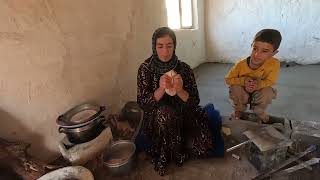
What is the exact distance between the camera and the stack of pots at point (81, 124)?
1640mm

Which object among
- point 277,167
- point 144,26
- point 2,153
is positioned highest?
point 144,26

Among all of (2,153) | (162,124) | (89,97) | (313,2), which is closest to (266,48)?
(162,124)

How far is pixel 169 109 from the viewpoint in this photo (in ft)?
5.33

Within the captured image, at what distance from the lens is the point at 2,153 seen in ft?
4.57

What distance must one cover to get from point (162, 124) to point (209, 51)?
116 inches

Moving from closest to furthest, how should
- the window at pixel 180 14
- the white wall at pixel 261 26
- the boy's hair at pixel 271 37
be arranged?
the boy's hair at pixel 271 37, the window at pixel 180 14, the white wall at pixel 261 26

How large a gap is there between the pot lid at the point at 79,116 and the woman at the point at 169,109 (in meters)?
0.33

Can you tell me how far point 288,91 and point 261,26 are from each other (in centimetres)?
148

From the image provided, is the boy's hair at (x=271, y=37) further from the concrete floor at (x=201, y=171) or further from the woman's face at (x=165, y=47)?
the concrete floor at (x=201, y=171)

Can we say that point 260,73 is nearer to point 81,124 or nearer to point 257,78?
point 257,78

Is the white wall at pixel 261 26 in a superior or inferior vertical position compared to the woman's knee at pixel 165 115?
superior

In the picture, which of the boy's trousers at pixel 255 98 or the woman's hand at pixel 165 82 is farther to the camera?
the boy's trousers at pixel 255 98

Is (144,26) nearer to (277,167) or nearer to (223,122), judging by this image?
(223,122)

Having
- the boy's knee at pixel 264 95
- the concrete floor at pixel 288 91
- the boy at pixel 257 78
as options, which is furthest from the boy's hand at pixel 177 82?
the concrete floor at pixel 288 91
